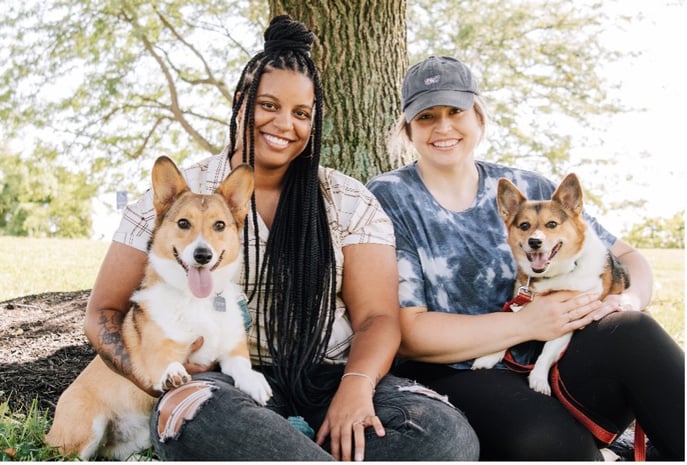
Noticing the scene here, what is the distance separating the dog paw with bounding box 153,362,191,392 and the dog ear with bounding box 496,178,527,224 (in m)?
1.55

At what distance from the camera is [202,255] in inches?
101

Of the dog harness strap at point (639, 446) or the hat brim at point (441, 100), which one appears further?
the hat brim at point (441, 100)

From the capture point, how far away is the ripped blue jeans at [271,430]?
237 centimetres

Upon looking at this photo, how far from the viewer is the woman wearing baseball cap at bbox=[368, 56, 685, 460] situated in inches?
108

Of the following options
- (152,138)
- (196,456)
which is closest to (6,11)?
(152,138)

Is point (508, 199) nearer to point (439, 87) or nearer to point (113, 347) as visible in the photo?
point (439, 87)

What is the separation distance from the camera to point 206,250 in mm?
2557

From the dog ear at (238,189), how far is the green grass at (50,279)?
56.1 inches

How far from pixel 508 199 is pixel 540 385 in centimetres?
83

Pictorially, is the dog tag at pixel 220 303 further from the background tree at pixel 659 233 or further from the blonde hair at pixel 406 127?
the background tree at pixel 659 233

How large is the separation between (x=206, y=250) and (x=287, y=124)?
73cm

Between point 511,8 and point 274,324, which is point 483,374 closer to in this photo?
point 274,324

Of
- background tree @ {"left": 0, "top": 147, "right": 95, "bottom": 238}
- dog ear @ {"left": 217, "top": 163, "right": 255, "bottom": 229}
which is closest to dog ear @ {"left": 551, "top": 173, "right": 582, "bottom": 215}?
dog ear @ {"left": 217, "top": 163, "right": 255, "bottom": 229}

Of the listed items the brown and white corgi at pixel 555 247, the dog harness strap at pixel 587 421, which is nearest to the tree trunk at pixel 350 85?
the brown and white corgi at pixel 555 247
